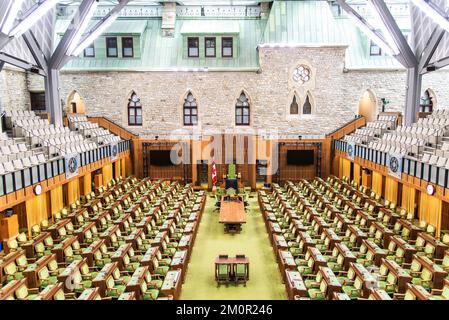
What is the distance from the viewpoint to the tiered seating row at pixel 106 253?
34.4 feet

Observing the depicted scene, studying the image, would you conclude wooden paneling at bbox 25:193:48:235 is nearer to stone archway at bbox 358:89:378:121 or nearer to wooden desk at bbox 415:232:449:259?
wooden desk at bbox 415:232:449:259

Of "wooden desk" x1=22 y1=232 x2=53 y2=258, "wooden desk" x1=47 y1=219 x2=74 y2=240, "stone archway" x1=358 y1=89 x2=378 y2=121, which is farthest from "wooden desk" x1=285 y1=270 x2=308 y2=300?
"stone archway" x1=358 y1=89 x2=378 y2=121

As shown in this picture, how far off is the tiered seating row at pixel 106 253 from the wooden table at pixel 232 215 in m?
1.33

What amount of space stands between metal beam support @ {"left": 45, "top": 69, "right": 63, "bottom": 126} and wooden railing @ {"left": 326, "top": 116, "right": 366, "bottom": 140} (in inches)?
724

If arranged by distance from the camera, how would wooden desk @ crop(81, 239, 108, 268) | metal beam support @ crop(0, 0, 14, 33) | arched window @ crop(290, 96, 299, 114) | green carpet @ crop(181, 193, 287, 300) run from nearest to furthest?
Result: green carpet @ crop(181, 193, 287, 300) < wooden desk @ crop(81, 239, 108, 268) < metal beam support @ crop(0, 0, 14, 33) < arched window @ crop(290, 96, 299, 114)

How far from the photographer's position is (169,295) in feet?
34.1

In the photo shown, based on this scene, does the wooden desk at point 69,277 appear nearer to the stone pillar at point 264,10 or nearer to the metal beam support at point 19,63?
the metal beam support at point 19,63

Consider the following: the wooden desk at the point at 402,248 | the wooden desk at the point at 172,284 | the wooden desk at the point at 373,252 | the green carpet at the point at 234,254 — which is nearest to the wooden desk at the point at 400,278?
the wooden desk at the point at 373,252

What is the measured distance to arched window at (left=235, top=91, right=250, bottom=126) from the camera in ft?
94.4

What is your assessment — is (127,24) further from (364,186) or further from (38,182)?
(364,186)

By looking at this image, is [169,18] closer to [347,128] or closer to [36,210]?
[347,128]

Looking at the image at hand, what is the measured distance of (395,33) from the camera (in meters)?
Result: 21.8

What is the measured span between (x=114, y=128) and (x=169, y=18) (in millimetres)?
9538

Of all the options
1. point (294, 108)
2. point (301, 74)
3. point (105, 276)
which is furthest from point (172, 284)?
point (301, 74)
